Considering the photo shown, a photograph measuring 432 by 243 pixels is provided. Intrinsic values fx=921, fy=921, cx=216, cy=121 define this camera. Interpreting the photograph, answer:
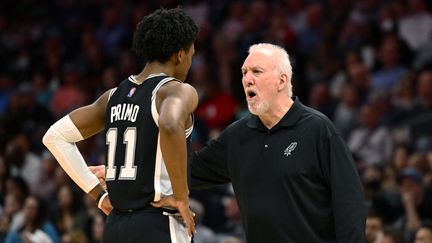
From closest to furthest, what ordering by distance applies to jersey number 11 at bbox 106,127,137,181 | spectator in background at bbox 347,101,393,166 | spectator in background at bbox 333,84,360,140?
jersey number 11 at bbox 106,127,137,181 < spectator in background at bbox 347,101,393,166 < spectator in background at bbox 333,84,360,140

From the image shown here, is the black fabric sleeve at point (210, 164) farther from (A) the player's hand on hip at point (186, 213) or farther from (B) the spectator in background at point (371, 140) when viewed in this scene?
(B) the spectator in background at point (371, 140)

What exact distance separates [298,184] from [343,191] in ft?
0.91

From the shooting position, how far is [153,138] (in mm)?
4961

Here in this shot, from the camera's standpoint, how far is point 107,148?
16.9 ft

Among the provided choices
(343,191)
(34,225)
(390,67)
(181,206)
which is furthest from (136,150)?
(390,67)

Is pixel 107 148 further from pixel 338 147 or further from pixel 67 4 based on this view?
pixel 67 4

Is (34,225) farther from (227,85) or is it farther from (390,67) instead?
(390,67)

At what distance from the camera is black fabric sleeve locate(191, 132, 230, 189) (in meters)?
5.78

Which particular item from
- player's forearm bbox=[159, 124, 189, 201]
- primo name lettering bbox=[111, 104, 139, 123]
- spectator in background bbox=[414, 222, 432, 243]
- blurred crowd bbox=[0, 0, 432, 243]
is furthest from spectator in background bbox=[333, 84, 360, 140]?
player's forearm bbox=[159, 124, 189, 201]

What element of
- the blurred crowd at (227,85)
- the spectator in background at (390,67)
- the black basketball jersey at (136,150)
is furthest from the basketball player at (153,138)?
the spectator in background at (390,67)

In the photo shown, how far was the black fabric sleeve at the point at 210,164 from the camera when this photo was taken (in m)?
5.78

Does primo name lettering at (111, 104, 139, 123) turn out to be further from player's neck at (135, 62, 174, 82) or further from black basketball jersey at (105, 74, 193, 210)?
player's neck at (135, 62, 174, 82)

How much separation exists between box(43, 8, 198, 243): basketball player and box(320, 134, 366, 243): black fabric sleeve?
0.82m

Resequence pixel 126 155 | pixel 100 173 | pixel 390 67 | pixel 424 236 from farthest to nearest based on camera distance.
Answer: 1. pixel 390 67
2. pixel 424 236
3. pixel 100 173
4. pixel 126 155
